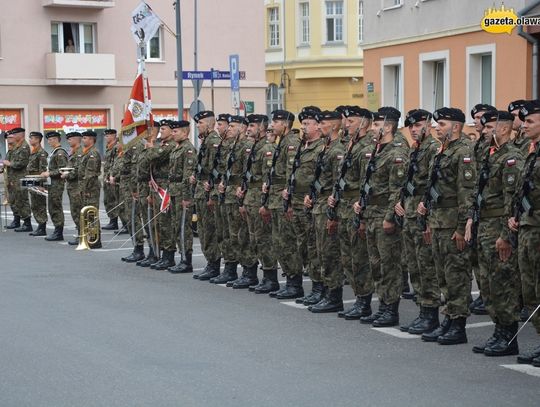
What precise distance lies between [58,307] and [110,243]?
24.7ft

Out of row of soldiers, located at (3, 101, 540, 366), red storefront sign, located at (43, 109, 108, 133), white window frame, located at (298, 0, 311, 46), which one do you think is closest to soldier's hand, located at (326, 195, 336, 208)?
row of soldiers, located at (3, 101, 540, 366)

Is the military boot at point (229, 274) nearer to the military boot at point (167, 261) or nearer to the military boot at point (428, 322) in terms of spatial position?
the military boot at point (167, 261)

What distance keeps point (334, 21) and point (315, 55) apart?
2.50 m

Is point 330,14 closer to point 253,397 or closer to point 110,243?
point 110,243

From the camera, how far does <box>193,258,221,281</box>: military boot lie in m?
15.0

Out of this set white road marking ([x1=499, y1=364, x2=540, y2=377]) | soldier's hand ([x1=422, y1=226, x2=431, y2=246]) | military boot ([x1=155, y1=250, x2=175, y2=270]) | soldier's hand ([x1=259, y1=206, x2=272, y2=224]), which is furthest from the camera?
military boot ([x1=155, y1=250, x2=175, y2=270])

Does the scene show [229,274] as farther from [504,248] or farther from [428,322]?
[504,248]

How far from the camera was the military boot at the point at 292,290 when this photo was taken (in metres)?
13.2

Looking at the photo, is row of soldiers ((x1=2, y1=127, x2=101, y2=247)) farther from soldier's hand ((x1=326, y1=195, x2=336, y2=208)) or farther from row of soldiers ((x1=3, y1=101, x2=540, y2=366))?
soldier's hand ((x1=326, y1=195, x2=336, y2=208))

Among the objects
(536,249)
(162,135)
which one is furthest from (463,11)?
(536,249)

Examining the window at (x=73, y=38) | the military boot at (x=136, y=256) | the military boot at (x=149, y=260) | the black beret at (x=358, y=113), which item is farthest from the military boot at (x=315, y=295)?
the window at (x=73, y=38)

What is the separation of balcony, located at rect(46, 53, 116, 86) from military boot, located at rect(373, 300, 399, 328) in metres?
32.5

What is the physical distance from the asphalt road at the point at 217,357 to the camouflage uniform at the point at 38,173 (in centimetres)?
759

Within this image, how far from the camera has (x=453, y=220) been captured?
1033cm
